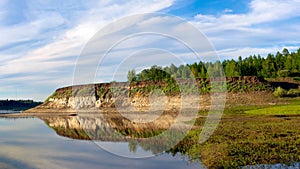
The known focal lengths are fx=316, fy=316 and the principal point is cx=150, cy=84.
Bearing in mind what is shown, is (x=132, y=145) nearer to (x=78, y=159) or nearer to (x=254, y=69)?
(x=78, y=159)

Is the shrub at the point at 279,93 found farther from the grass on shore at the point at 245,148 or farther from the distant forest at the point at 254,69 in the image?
the grass on shore at the point at 245,148

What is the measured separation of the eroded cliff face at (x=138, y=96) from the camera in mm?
85000

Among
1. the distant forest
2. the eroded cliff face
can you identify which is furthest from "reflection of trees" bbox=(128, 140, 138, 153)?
the distant forest

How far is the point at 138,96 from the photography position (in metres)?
101

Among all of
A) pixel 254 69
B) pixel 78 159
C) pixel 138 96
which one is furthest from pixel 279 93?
pixel 78 159

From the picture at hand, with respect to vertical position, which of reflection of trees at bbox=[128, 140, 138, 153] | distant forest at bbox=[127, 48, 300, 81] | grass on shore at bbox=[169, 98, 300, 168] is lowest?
reflection of trees at bbox=[128, 140, 138, 153]

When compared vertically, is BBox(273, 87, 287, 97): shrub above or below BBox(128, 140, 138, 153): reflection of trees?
above

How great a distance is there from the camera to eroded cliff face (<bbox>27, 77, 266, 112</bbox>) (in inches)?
3346

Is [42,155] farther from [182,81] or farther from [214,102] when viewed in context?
[182,81]

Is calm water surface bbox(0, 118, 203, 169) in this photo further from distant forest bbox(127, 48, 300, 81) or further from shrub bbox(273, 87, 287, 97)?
distant forest bbox(127, 48, 300, 81)

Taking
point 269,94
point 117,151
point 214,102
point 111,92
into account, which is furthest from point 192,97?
point 117,151

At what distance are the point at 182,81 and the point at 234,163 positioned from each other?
7501 centimetres

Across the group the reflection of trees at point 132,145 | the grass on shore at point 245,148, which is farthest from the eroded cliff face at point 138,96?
the reflection of trees at point 132,145

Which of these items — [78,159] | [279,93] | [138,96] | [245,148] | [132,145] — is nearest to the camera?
[245,148]
